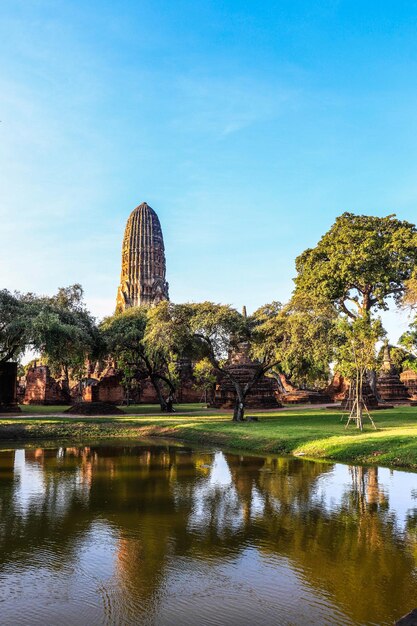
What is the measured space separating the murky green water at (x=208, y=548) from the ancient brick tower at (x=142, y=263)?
5996 centimetres

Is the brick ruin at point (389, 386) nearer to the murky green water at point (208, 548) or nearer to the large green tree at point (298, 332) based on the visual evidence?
the large green tree at point (298, 332)

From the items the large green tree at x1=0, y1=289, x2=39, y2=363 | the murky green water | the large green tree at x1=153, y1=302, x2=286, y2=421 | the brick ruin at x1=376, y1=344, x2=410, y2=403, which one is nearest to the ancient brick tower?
the brick ruin at x1=376, y1=344, x2=410, y2=403

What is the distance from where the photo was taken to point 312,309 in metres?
23.0

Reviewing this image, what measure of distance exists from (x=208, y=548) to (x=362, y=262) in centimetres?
2886

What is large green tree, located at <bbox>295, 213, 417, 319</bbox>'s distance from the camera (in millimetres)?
33250

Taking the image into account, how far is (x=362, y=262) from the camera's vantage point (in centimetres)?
3338

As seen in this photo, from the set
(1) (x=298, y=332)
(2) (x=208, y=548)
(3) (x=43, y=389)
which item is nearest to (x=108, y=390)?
(3) (x=43, y=389)

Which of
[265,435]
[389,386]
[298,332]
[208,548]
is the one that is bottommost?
[208,548]

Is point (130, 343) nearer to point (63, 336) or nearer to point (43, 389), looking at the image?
point (63, 336)

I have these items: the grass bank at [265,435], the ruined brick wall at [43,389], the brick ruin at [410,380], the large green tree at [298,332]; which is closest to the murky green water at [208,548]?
the grass bank at [265,435]

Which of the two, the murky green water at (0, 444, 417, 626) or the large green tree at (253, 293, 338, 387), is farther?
the large green tree at (253, 293, 338, 387)

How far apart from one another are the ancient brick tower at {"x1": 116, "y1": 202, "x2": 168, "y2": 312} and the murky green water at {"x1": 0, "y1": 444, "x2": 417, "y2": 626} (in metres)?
60.0

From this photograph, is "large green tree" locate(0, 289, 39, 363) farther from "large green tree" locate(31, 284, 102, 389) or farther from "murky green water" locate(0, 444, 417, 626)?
"murky green water" locate(0, 444, 417, 626)

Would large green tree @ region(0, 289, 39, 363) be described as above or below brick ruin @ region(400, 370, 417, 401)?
above
